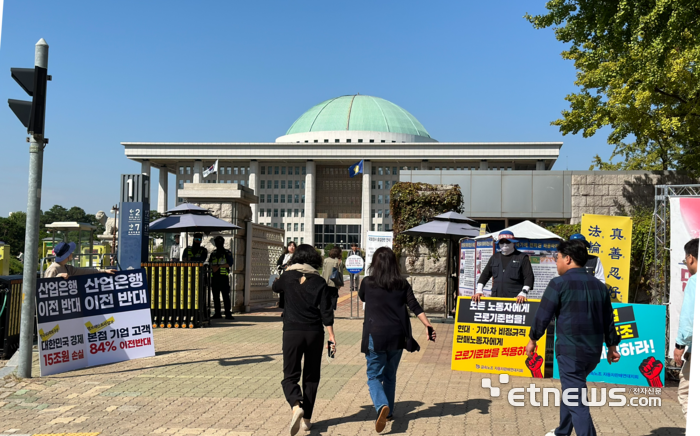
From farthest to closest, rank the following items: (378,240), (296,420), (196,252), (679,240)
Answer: (378,240)
(196,252)
(679,240)
(296,420)

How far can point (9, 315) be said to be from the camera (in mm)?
9664

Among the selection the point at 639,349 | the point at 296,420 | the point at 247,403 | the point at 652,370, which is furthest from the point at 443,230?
the point at 296,420

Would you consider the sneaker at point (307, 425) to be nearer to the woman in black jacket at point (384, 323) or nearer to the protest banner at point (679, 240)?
the woman in black jacket at point (384, 323)

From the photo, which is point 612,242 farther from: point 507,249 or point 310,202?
point 310,202

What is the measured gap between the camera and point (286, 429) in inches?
225

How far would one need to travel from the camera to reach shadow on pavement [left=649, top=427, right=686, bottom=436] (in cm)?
554

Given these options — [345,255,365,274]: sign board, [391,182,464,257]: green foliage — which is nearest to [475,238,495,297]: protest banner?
[391,182,464,257]: green foliage

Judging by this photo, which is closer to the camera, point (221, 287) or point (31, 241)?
point (31, 241)

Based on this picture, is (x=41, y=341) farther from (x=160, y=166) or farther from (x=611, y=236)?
(x=160, y=166)

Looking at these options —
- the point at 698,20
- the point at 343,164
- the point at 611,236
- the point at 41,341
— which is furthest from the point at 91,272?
the point at 343,164

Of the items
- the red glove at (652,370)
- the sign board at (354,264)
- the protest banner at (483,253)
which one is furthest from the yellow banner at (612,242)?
the sign board at (354,264)

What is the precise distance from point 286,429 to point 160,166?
107357 millimetres

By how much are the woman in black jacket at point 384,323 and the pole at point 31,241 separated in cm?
472

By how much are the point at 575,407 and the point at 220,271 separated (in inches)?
442
